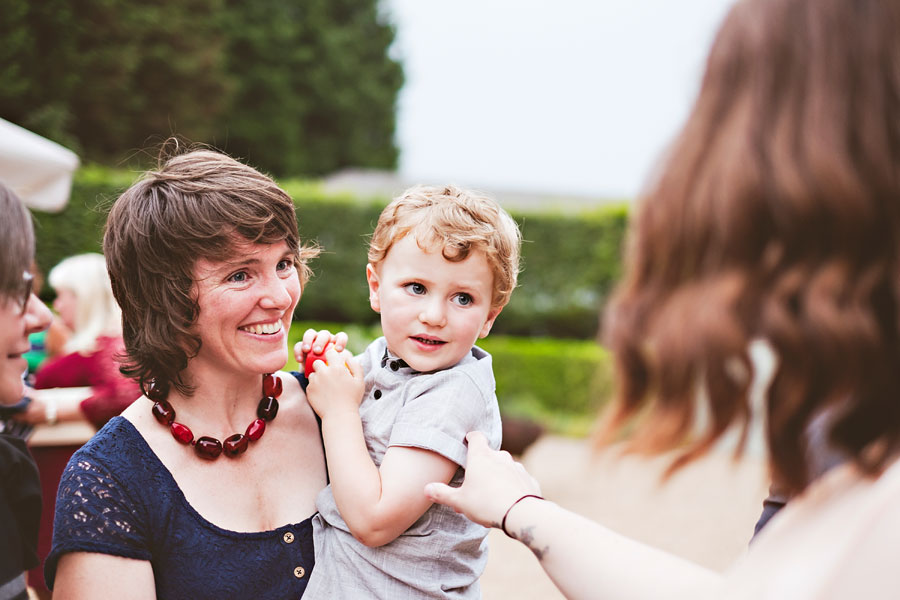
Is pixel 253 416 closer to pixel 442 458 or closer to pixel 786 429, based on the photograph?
pixel 442 458

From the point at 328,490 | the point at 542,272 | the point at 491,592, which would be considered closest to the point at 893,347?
the point at 328,490

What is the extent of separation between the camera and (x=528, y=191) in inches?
1233

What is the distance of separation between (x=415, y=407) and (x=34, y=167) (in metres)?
5.07

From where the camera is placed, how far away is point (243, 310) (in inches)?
78.9

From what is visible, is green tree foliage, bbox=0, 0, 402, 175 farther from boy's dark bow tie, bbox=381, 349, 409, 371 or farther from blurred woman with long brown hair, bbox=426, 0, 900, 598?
blurred woman with long brown hair, bbox=426, 0, 900, 598

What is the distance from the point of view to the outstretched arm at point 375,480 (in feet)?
5.84

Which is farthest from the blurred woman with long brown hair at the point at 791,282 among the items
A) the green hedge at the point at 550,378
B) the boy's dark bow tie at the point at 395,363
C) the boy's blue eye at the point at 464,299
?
the green hedge at the point at 550,378

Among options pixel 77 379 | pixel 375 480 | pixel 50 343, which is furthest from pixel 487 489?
pixel 50 343

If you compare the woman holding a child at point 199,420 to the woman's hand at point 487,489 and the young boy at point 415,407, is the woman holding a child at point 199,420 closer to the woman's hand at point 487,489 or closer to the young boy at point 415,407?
the young boy at point 415,407

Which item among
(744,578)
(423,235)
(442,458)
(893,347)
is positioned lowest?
(442,458)

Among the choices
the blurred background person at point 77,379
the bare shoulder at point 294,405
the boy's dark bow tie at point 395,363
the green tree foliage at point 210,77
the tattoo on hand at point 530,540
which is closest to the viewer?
the tattoo on hand at point 530,540

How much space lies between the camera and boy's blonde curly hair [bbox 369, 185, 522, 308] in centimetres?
198

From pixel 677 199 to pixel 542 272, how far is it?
1296 centimetres

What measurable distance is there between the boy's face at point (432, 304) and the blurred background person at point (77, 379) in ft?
4.82
